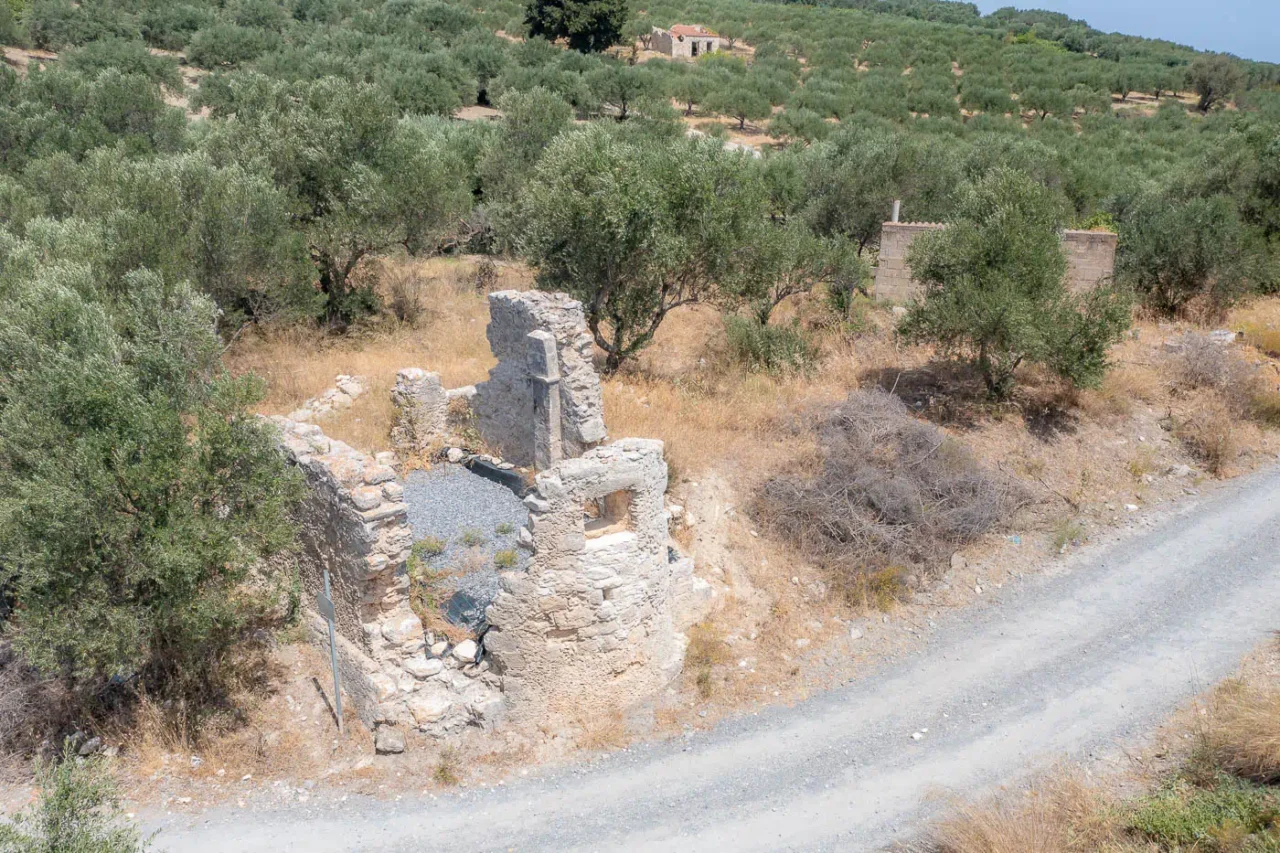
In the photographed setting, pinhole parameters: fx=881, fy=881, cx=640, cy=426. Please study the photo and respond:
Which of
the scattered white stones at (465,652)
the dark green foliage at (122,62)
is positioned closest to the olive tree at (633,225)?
the scattered white stones at (465,652)

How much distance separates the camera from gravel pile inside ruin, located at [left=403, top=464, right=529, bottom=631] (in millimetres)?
11172

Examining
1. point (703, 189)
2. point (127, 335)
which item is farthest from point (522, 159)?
point (127, 335)

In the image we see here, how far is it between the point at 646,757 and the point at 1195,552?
29.6ft

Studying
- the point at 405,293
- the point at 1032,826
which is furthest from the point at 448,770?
the point at 405,293

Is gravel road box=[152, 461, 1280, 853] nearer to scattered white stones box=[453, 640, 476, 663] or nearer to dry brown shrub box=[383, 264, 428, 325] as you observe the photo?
scattered white stones box=[453, 640, 476, 663]

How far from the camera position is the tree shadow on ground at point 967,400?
1582 centimetres

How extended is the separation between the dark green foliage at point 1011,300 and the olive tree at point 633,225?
3.88 meters

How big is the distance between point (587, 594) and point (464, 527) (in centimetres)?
416

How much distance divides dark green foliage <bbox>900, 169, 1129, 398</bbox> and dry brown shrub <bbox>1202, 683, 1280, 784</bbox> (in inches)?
286

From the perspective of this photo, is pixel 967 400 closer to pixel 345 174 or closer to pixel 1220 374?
pixel 1220 374

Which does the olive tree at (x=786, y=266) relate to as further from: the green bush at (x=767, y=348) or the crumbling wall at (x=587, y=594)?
the crumbling wall at (x=587, y=594)

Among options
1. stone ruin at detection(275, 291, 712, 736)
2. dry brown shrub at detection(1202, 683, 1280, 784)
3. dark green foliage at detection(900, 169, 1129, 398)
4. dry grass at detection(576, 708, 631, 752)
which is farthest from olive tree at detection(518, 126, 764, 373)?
dry brown shrub at detection(1202, 683, 1280, 784)

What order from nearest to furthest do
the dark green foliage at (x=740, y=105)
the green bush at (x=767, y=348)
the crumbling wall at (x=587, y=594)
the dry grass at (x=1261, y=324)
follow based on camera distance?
1. the crumbling wall at (x=587, y=594)
2. the green bush at (x=767, y=348)
3. the dry grass at (x=1261, y=324)
4. the dark green foliage at (x=740, y=105)

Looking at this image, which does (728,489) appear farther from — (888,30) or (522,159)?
(888,30)
